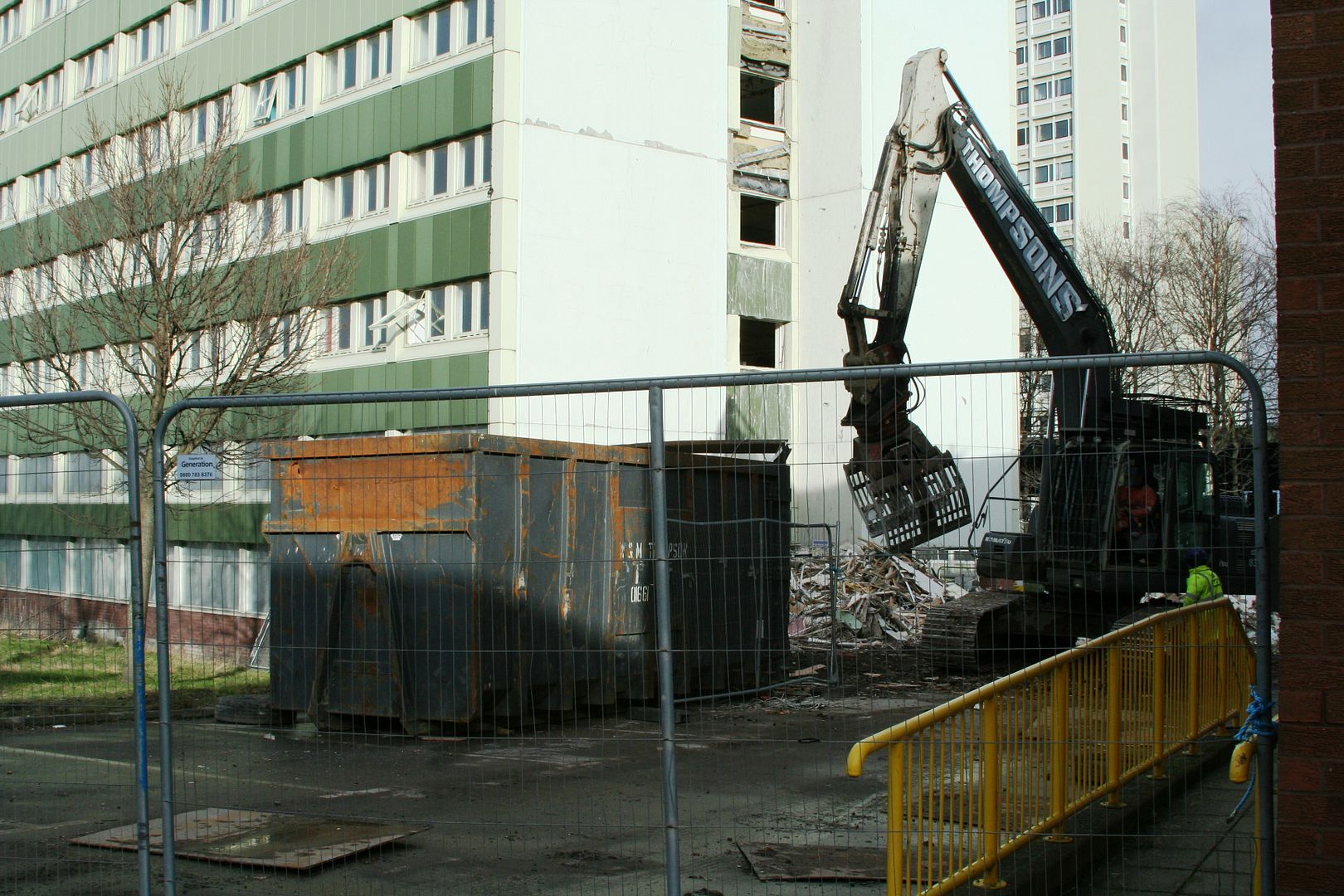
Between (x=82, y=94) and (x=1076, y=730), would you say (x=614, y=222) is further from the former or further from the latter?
(x=1076, y=730)

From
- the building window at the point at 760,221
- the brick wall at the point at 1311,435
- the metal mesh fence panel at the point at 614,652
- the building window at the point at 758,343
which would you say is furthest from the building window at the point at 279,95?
the brick wall at the point at 1311,435

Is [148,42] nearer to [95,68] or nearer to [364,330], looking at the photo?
[95,68]

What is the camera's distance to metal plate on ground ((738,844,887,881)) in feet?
20.8

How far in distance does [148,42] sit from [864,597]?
28632 mm

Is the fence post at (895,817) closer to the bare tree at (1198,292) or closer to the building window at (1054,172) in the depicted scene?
Answer: the bare tree at (1198,292)

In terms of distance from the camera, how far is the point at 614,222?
2719 centimetres

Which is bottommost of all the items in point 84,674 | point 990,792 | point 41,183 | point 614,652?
point 990,792

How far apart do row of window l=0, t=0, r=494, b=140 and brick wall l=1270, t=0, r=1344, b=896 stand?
2329 centimetres

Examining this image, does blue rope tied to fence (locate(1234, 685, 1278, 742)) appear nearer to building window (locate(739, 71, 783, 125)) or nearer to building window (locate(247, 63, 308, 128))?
building window (locate(247, 63, 308, 128))

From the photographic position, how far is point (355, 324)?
27734 mm

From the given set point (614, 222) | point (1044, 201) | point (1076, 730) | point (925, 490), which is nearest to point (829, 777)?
point (1076, 730)

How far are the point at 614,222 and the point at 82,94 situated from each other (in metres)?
Answer: 16.0

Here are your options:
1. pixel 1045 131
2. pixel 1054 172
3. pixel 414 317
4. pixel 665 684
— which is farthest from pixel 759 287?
pixel 1045 131

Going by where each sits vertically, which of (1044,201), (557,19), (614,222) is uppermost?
(1044,201)
